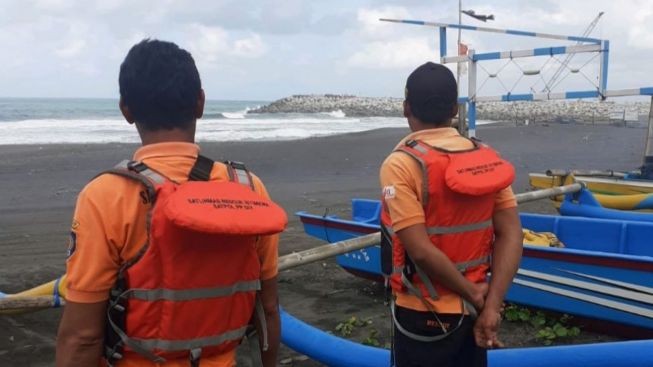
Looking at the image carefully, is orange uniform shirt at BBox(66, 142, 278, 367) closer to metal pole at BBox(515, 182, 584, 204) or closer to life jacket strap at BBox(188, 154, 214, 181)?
life jacket strap at BBox(188, 154, 214, 181)

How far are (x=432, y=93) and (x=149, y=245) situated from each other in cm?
140

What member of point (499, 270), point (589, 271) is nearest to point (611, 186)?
point (589, 271)

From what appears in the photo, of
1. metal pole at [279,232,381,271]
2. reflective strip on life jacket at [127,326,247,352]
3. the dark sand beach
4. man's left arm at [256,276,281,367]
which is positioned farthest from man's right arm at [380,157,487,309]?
the dark sand beach

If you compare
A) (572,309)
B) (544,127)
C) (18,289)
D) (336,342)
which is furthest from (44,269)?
(544,127)

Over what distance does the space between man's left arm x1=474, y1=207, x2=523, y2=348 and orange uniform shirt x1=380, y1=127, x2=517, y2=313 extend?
0.07 metres

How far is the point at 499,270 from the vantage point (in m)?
2.69

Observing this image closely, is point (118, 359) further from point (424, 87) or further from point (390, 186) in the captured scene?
point (424, 87)

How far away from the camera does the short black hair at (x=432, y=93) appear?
2607mm

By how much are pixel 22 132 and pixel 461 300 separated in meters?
31.5

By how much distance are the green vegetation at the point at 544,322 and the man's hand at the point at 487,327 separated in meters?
2.87

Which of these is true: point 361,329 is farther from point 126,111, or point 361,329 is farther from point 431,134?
point 126,111

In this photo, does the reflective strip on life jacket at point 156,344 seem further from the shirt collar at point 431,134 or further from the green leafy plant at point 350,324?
the green leafy plant at point 350,324

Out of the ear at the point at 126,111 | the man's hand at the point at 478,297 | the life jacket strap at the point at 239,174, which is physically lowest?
the man's hand at the point at 478,297

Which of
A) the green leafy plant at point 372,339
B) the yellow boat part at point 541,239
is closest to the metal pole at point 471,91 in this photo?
the yellow boat part at point 541,239
